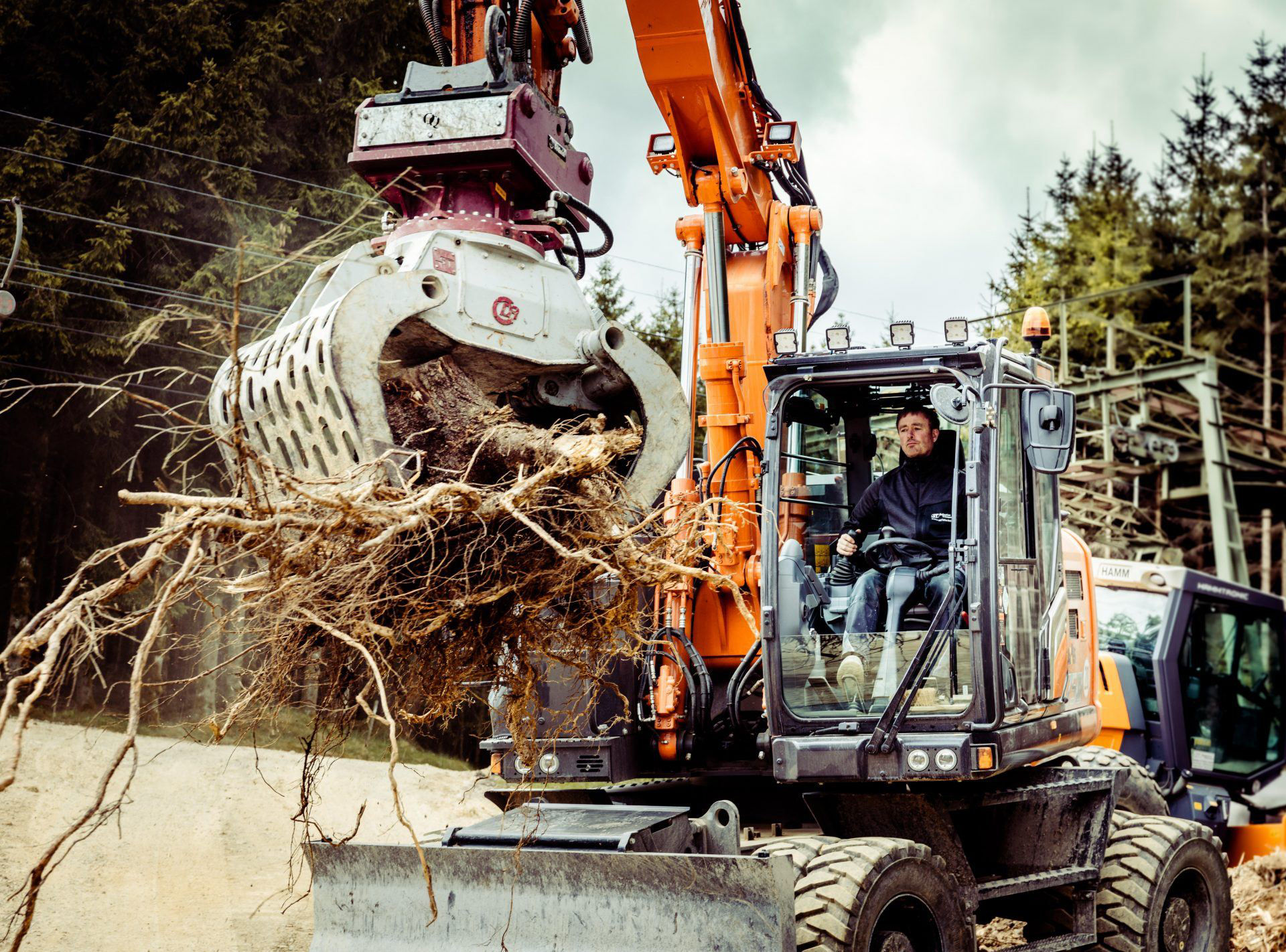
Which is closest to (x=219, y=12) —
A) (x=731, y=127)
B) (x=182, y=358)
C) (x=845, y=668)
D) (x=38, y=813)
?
(x=182, y=358)

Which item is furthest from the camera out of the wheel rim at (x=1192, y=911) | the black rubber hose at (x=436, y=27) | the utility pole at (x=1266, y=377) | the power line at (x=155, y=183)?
the utility pole at (x=1266, y=377)

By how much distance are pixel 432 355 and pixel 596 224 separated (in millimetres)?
1358

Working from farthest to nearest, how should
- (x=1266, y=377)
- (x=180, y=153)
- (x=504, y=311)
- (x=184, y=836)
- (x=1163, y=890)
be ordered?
(x=1266, y=377), (x=180, y=153), (x=184, y=836), (x=1163, y=890), (x=504, y=311)

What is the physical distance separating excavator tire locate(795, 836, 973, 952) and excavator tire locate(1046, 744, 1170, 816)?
182 cm

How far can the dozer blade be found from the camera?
3.86 meters

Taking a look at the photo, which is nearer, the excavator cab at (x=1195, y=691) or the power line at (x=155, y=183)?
the excavator cab at (x=1195, y=691)

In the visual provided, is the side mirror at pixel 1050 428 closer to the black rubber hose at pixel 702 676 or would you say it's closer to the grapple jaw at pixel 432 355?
the grapple jaw at pixel 432 355

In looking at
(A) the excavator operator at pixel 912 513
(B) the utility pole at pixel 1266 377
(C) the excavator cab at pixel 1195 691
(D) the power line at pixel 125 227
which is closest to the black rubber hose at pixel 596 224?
(A) the excavator operator at pixel 912 513

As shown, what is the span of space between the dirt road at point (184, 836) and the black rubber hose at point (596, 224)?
298 centimetres

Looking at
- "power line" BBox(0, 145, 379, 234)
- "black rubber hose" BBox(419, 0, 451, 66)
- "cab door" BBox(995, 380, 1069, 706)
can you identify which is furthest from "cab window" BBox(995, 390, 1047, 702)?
"power line" BBox(0, 145, 379, 234)

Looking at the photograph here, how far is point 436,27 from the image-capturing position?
5.00m

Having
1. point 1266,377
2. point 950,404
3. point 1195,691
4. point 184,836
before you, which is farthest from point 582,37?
point 1266,377

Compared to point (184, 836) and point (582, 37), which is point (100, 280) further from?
point (582, 37)

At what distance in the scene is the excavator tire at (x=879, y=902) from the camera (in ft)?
13.0
